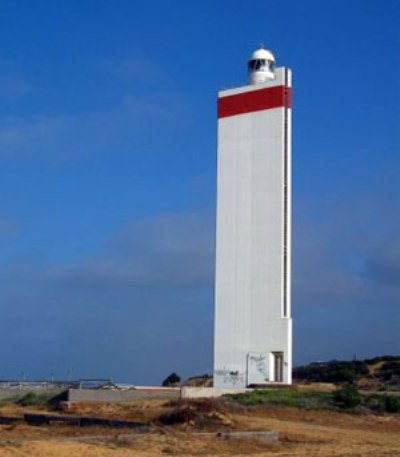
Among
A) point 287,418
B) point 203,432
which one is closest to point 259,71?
point 287,418

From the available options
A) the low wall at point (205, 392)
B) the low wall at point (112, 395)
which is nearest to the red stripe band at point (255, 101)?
the low wall at point (205, 392)

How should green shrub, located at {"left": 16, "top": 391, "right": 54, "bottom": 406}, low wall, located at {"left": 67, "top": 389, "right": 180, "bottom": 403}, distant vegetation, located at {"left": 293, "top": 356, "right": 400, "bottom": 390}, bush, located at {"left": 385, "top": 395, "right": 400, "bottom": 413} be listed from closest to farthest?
bush, located at {"left": 385, "top": 395, "right": 400, "bottom": 413} → low wall, located at {"left": 67, "top": 389, "right": 180, "bottom": 403} → green shrub, located at {"left": 16, "top": 391, "right": 54, "bottom": 406} → distant vegetation, located at {"left": 293, "top": 356, "right": 400, "bottom": 390}

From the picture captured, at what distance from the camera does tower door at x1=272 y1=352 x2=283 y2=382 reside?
41.7m

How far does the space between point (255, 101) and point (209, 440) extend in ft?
84.8

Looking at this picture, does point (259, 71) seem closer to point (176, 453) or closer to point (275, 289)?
point (275, 289)

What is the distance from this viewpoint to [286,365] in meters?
41.4

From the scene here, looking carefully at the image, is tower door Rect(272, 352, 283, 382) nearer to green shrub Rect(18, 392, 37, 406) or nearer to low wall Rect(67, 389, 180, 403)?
low wall Rect(67, 389, 180, 403)

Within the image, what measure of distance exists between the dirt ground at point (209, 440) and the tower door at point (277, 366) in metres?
11.9

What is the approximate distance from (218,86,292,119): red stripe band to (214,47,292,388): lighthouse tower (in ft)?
0.16

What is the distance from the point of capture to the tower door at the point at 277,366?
41.7 m

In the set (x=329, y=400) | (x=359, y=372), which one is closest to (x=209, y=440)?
(x=329, y=400)

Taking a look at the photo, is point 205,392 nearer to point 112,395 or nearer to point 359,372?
point 112,395

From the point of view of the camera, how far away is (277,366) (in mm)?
42000

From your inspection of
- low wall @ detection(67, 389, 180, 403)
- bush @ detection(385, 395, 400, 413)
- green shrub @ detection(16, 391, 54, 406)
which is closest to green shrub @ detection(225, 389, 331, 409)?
bush @ detection(385, 395, 400, 413)
